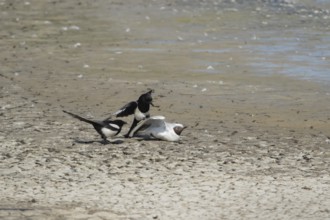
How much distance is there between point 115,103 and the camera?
528 inches

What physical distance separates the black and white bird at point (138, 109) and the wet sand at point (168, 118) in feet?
1.06

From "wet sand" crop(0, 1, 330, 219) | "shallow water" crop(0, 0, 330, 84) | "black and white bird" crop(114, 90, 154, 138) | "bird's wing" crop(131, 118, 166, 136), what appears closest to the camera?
"wet sand" crop(0, 1, 330, 219)

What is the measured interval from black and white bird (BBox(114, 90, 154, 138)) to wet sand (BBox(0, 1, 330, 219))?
32cm

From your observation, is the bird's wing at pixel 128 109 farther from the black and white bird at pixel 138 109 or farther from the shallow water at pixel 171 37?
the shallow water at pixel 171 37

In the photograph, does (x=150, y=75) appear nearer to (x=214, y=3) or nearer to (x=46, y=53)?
(x=46, y=53)

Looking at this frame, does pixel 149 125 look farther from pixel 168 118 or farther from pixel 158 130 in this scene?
pixel 168 118

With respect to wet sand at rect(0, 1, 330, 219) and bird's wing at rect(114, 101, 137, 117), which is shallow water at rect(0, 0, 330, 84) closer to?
wet sand at rect(0, 1, 330, 219)

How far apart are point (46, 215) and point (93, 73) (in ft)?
25.8

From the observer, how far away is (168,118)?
12.4 m

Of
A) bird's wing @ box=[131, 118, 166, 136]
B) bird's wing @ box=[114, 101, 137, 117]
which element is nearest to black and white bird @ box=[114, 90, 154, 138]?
bird's wing @ box=[114, 101, 137, 117]

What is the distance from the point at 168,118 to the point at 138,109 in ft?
4.14

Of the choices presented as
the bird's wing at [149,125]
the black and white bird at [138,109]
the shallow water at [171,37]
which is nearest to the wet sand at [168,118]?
the shallow water at [171,37]

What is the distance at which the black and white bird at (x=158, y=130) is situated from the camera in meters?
10.9

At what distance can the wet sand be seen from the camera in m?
8.55
